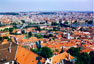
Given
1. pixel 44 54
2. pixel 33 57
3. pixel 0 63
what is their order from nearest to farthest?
pixel 0 63
pixel 33 57
pixel 44 54

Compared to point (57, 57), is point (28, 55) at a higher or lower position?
higher

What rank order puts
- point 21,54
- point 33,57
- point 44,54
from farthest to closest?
1. point 44,54
2. point 21,54
3. point 33,57

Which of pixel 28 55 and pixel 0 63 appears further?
pixel 28 55

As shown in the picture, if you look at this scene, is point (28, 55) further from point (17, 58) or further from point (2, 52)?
point (2, 52)

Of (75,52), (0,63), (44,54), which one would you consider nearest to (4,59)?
(0,63)

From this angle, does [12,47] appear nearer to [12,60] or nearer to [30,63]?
[12,60]

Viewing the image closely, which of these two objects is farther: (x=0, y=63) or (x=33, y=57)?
(x=33, y=57)

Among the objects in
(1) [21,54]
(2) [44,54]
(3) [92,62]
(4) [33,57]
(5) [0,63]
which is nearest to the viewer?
(5) [0,63]

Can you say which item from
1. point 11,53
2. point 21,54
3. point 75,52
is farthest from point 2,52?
point 75,52

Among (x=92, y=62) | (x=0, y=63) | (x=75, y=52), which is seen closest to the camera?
(x=0, y=63)
